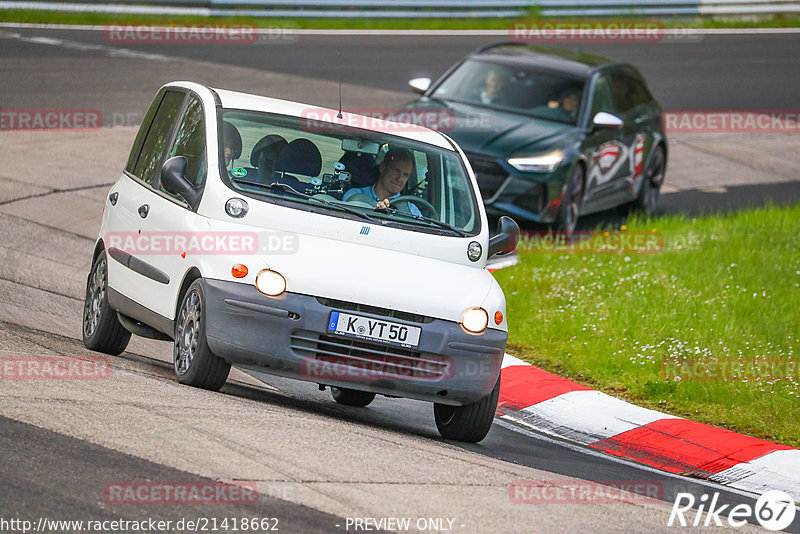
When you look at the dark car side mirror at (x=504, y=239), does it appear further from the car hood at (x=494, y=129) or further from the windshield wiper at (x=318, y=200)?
the car hood at (x=494, y=129)

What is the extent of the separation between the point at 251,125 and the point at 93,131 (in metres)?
8.69

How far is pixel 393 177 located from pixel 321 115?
0.68 meters

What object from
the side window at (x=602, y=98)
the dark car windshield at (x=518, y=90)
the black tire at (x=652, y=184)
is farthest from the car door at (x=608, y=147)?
the black tire at (x=652, y=184)

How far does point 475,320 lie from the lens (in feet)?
23.5

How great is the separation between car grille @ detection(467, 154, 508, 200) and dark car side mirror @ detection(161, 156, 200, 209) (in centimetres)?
605

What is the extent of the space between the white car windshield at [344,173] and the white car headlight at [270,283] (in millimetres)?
749

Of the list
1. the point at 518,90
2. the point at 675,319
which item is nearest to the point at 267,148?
the point at 675,319

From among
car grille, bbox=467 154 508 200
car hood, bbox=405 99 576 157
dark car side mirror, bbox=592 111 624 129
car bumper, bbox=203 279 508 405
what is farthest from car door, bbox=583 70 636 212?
car bumper, bbox=203 279 508 405

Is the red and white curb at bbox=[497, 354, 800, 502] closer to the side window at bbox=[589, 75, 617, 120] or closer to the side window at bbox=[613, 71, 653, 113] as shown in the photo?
the side window at bbox=[589, 75, 617, 120]

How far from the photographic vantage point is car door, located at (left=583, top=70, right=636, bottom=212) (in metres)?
14.3

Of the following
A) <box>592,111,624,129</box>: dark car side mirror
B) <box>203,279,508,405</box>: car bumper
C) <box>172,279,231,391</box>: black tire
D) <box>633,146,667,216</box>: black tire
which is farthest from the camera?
<box>633,146,667,216</box>: black tire

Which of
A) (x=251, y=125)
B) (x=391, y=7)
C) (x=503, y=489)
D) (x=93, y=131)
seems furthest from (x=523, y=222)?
(x=391, y=7)

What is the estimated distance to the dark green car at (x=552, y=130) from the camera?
13.4 meters

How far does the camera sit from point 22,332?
834 cm
